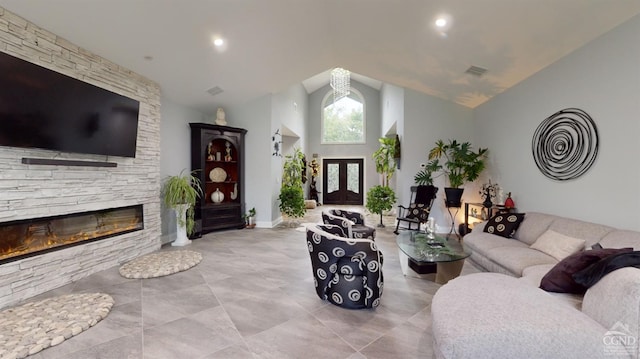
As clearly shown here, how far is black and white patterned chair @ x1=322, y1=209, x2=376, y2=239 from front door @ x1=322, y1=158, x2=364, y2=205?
684 centimetres

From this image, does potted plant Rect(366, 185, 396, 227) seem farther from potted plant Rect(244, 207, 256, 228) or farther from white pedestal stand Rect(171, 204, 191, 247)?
white pedestal stand Rect(171, 204, 191, 247)

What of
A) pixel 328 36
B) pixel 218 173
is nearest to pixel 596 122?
pixel 328 36

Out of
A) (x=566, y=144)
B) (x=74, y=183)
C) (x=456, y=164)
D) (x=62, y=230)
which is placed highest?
(x=566, y=144)

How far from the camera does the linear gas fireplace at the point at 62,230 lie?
2.82m

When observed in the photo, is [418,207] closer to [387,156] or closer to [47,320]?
[387,156]

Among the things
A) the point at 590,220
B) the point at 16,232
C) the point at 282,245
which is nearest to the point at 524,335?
the point at 590,220

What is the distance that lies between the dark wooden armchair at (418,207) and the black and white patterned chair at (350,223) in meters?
1.55

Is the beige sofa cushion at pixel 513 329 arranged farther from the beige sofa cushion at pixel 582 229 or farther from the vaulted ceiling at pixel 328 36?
the vaulted ceiling at pixel 328 36

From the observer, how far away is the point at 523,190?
442cm

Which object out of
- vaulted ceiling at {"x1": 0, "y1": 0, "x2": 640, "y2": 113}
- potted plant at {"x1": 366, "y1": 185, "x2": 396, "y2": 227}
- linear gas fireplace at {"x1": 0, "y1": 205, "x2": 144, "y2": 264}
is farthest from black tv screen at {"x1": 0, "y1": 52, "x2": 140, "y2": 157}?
potted plant at {"x1": 366, "y1": 185, "x2": 396, "y2": 227}

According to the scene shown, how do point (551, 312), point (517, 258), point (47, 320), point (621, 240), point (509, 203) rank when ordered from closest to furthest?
point (551, 312), point (47, 320), point (621, 240), point (517, 258), point (509, 203)

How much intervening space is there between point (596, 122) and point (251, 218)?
6036 mm

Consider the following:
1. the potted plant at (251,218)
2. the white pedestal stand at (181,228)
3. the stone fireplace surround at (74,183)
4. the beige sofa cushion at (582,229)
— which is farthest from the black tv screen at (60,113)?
the beige sofa cushion at (582,229)

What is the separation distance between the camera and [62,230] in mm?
3340
